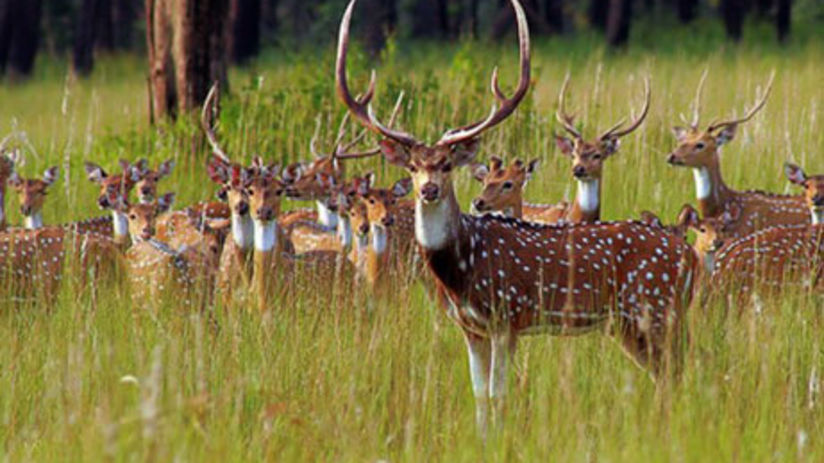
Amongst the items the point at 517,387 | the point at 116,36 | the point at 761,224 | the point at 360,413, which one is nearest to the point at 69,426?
the point at 360,413

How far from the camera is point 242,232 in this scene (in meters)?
8.40

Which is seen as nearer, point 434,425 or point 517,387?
point 434,425

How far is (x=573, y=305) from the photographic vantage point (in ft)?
20.2

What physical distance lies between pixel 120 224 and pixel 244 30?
1998cm

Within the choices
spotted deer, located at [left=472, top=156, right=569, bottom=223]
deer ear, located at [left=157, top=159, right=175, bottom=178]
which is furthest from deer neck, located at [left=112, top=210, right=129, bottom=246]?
spotted deer, located at [left=472, top=156, right=569, bottom=223]

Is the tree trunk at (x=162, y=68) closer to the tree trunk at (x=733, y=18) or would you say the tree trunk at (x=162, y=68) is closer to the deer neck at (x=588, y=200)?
the deer neck at (x=588, y=200)

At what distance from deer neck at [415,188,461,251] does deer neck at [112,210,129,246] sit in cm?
358

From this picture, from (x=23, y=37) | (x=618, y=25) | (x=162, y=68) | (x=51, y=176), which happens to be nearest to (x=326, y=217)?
(x=51, y=176)

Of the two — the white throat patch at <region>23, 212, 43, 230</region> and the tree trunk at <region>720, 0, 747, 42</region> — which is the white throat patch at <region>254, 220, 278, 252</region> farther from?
the tree trunk at <region>720, 0, 747, 42</region>

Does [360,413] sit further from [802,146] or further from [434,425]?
[802,146]

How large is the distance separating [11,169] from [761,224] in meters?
4.76

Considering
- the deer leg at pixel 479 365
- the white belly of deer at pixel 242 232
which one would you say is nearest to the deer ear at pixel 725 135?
the white belly of deer at pixel 242 232

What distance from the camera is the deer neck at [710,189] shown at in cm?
992

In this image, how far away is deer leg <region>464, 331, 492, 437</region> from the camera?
224 inches
